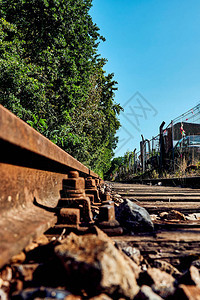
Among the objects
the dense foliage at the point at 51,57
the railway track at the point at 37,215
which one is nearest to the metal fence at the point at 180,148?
the dense foliage at the point at 51,57

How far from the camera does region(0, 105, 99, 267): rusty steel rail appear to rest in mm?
674

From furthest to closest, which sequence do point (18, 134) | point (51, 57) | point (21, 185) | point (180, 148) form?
1. point (180, 148)
2. point (51, 57)
3. point (21, 185)
4. point (18, 134)

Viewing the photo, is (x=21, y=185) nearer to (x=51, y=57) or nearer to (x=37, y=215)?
(x=37, y=215)

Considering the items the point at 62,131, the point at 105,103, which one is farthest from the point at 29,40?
the point at 105,103

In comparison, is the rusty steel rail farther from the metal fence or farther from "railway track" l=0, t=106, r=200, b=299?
the metal fence

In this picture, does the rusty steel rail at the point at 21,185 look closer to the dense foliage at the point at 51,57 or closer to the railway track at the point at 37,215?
the railway track at the point at 37,215

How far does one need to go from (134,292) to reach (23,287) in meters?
0.39

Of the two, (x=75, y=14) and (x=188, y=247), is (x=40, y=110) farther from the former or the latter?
(x=188, y=247)

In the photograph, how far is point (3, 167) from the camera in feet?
3.09

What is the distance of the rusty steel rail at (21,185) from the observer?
0.67 metres

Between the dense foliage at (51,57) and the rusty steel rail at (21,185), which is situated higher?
the dense foliage at (51,57)

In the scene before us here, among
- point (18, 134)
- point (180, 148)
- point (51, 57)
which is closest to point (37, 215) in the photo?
point (18, 134)

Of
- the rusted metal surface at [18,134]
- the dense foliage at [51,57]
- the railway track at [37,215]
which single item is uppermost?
the dense foliage at [51,57]

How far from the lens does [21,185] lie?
1.12m
